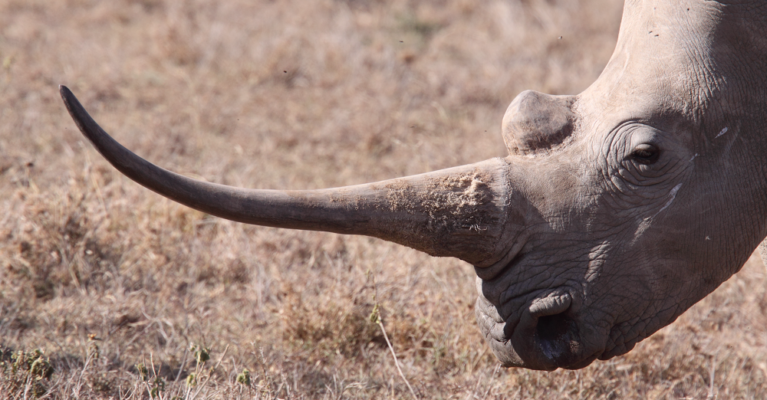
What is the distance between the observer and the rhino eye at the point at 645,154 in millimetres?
2701

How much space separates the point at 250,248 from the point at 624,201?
98.5 inches

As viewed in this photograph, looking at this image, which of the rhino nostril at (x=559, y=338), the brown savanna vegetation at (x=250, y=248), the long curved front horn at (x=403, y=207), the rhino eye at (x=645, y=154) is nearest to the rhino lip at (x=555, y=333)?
the rhino nostril at (x=559, y=338)

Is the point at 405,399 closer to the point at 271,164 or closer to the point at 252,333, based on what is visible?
the point at 252,333

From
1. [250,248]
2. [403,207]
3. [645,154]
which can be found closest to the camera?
[403,207]

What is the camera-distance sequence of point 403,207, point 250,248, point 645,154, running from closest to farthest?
1. point 403,207
2. point 645,154
3. point 250,248

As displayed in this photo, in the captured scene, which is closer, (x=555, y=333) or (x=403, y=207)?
(x=403, y=207)

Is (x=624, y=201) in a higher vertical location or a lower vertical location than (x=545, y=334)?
higher

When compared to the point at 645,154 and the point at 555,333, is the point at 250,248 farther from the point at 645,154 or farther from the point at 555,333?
the point at 645,154

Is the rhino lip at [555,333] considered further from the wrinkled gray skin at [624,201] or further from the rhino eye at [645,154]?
the rhino eye at [645,154]

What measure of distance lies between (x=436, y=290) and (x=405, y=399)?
3.15ft

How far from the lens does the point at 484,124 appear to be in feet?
23.1

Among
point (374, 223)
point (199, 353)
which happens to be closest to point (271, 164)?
point (199, 353)

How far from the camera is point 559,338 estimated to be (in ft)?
9.07

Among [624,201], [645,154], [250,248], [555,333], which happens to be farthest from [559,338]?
[250,248]
